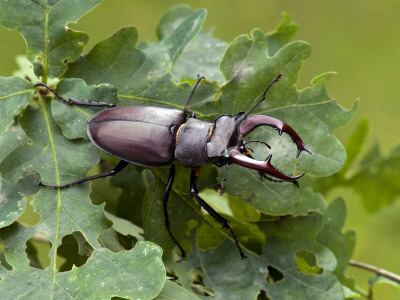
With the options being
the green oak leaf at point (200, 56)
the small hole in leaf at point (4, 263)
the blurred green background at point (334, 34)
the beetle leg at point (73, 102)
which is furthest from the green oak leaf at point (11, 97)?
the blurred green background at point (334, 34)

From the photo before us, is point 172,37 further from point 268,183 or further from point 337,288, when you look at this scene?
point 337,288

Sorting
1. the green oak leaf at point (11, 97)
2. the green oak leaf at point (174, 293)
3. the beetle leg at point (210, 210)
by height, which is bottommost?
the green oak leaf at point (174, 293)

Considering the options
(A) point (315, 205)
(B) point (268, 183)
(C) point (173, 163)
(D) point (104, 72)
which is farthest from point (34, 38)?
(A) point (315, 205)

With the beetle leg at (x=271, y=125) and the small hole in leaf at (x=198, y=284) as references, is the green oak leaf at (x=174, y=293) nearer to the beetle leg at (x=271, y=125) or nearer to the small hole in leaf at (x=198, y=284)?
the small hole in leaf at (x=198, y=284)

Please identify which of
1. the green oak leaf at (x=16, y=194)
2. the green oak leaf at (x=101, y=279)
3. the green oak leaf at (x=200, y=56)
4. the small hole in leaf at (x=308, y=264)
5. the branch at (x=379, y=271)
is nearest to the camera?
the green oak leaf at (x=101, y=279)

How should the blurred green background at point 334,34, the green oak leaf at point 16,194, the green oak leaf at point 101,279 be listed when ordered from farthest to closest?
1. the blurred green background at point 334,34
2. the green oak leaf at point 16,194
3. the green oak leaf at point 101,279

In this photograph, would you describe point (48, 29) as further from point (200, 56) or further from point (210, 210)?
point (210, 210)
